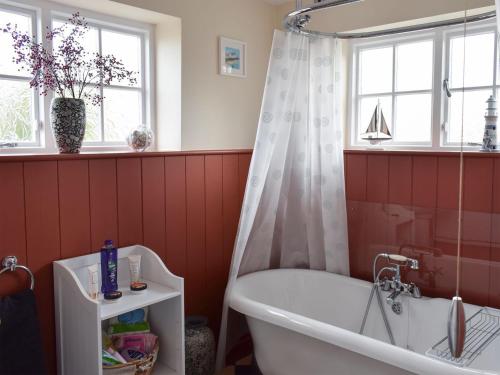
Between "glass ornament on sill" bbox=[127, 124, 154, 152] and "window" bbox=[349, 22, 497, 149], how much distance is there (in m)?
1.36

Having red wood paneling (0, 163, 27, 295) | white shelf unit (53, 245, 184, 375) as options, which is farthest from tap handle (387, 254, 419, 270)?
red wood paneling (0, 163, 27, 295)

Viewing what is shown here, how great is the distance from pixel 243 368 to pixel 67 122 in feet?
5.74

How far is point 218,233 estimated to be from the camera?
2973 mm

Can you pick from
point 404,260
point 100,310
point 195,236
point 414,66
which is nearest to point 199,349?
point 195,236

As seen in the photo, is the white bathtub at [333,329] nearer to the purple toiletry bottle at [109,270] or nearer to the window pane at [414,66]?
the purple toiletry bottle at [109,270]

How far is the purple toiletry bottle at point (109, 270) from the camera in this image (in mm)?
2154

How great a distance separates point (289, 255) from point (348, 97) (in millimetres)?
1121

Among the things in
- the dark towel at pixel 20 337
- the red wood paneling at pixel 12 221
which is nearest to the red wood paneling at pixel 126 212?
the red wood paneling at pixel 12 221

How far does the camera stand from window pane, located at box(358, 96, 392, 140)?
2982 mm

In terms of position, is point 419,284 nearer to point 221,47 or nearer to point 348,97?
point 348,97

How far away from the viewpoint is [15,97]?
7.38 ft

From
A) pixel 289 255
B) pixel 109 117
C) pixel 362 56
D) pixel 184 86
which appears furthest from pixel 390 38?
pixel 109 117

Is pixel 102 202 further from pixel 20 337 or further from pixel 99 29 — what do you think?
pixel 99 29

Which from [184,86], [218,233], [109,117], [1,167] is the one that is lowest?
[218,233]
